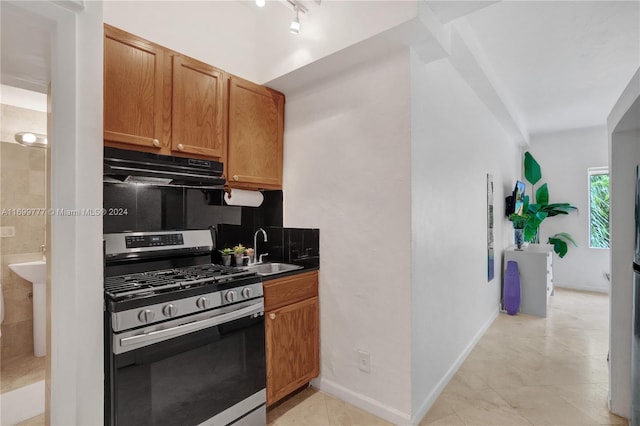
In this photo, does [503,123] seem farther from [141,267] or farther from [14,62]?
[14,62]

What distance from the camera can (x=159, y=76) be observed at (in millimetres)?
1980

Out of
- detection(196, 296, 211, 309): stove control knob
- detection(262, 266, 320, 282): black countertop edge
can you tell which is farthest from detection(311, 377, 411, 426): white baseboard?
detection(196, 296, 211, 309): stove control knob

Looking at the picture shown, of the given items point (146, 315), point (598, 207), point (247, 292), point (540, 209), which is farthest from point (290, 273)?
point (598, 207)

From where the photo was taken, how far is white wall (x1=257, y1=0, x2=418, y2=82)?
1.86m

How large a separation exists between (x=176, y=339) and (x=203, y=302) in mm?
215

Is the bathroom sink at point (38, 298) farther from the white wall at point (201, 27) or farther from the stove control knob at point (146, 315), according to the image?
the white wall at point (201, 27)

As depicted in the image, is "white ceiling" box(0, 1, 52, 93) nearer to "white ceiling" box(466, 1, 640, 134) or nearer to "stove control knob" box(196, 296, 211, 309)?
"stove control knob" box(196, 296, 211, 309)

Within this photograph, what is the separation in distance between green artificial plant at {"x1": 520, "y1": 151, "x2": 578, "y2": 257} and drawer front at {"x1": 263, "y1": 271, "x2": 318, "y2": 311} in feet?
14.3

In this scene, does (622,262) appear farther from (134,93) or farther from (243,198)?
(134,93)

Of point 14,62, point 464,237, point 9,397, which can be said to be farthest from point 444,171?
point 9,397

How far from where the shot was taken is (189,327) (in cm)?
165

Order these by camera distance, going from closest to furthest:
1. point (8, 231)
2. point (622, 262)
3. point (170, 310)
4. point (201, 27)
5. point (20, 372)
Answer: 1. point (170, 310)
2. point (622, 262)
3. point (201, 27)
4. point (20, 372)
5. point (8, 231)

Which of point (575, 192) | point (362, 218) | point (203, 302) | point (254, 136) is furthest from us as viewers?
point (575, 192)

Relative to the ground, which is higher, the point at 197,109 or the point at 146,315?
the point at 197,109
